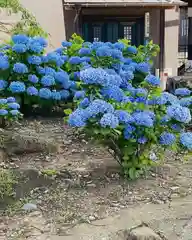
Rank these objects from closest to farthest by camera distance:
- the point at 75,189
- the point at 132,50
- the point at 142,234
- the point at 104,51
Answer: the point at 142,234
the point at 75,189
the point at 104,51
the point at 132,50

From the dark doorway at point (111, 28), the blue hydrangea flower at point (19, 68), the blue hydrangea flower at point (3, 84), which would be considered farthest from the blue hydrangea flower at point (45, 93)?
the dark doorway at point (111, 28)

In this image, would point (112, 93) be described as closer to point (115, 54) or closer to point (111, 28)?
point (115, 54)

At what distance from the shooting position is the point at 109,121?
2.94 metres

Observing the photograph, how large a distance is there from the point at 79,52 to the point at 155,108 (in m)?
1.90

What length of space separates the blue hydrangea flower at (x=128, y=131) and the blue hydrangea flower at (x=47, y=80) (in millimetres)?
1678

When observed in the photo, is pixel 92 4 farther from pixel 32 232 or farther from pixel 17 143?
pixel 32 232

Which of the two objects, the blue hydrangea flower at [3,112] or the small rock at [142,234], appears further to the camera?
the blue hydrangea flower at [3,112]

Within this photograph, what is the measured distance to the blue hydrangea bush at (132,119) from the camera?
3.04 m

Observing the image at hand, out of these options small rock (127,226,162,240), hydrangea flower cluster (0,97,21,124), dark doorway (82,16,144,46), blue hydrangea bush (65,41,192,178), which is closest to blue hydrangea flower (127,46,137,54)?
blue hydrangea bush (65,41,192,178)

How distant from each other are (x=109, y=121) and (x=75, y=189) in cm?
73

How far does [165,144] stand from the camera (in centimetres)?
318

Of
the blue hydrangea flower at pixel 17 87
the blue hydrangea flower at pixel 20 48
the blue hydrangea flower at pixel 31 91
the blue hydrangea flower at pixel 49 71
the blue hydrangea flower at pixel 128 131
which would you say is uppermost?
the blue hydrangea flower at pixel 20 48

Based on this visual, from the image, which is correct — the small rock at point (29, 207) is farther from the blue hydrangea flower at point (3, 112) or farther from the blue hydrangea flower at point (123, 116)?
the blue hydrangea flower at point (3, 112)

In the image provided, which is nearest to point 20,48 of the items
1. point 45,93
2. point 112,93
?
point 45,93
